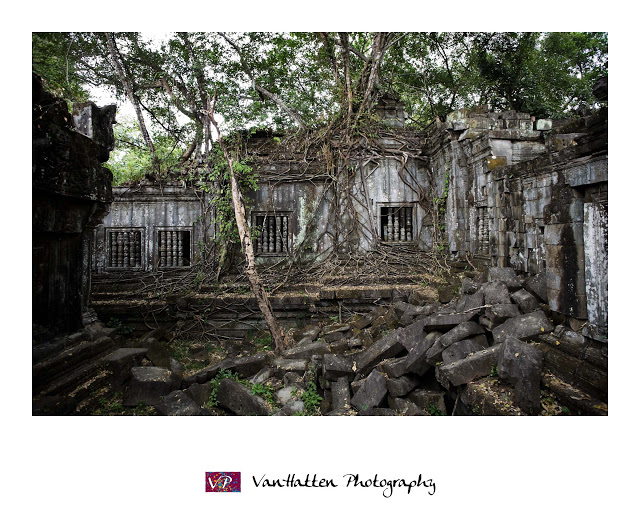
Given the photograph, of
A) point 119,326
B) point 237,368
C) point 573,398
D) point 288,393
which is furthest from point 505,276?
point 119,326

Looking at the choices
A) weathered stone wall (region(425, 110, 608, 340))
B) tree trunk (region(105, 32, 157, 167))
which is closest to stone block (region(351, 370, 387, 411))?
weathered stone wall (region(425, 110, 608, 340))

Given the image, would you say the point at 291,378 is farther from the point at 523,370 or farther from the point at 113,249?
the point at 113,249

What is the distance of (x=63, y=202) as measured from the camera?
319 centimetres

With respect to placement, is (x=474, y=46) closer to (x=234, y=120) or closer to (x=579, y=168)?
(x=234, y=120)

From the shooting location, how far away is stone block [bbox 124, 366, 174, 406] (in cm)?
326

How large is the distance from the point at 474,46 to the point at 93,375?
9571 millimetres

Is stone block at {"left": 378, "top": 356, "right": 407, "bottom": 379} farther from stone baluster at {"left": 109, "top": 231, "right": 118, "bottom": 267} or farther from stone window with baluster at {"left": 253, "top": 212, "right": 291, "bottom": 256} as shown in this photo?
stone baluster at {"left": 109, "top": 231, "right": 118, "bottom": 267}

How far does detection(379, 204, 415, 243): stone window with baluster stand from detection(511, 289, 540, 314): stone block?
13.6 feet

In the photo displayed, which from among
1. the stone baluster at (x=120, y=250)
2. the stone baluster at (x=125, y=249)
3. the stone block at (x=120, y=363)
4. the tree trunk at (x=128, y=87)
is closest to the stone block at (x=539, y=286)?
the stone block at (x=120, y=363)

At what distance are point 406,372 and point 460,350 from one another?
623 millimetres

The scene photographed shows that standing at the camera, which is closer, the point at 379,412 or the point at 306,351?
the point at 379,412

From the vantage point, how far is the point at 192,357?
5.59 m

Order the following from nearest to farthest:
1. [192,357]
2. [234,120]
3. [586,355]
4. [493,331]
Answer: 1. [586,355]
2. [493,331]
3. [192,357]
4. [234,120]

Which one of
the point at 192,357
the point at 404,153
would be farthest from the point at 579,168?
the point at 192,357
